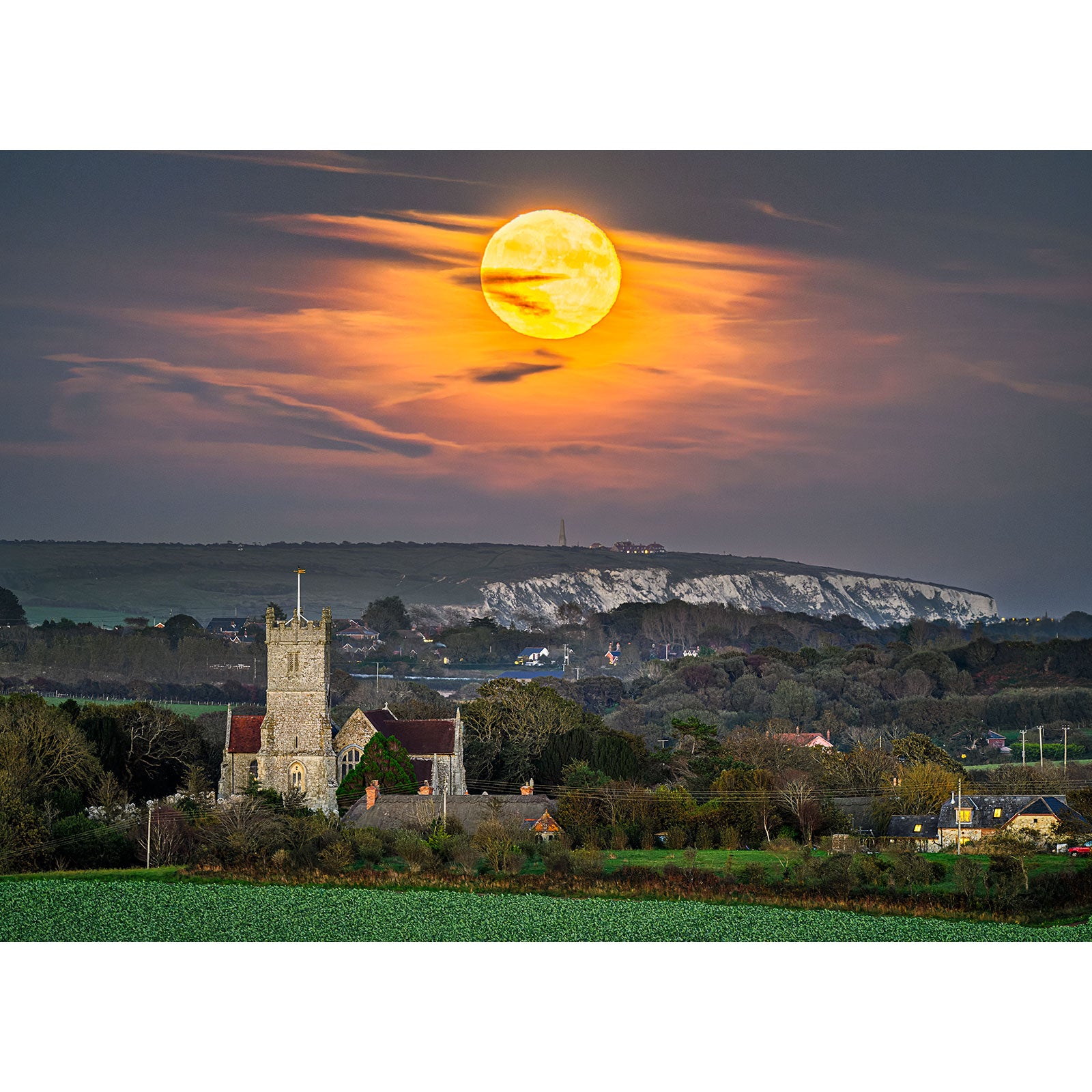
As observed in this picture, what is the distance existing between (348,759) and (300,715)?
174cm

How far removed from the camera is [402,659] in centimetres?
8681

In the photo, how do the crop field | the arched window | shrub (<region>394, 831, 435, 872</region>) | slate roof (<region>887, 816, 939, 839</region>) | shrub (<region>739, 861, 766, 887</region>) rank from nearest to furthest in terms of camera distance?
the crop field < shrub (<region>739, 861, 766, 887</region>) < shrub (<region>394, 831, 435, 872</region>) < slate roof (<region>887, 816, 939, 839</region>) < the arched window

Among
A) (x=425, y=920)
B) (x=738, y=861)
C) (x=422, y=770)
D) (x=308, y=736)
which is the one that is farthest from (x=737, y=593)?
(x=425, y=920)

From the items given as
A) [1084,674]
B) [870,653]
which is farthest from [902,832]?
[870,653]

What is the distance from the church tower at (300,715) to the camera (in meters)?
37.9

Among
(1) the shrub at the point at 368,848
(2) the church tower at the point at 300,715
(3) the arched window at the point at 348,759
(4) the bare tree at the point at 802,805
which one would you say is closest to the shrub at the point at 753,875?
(4) the bare tree at the point at 802,805

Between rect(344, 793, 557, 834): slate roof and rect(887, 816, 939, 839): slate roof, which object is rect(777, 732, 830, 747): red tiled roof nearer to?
rect(887, 816, 939, 839): slate roof

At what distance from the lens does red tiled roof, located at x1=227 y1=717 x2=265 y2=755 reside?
39.0m

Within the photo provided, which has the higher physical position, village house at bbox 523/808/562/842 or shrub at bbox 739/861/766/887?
village house at bbox 523/808/562/842

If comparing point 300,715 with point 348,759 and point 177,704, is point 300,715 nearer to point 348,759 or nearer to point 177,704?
point 348,759

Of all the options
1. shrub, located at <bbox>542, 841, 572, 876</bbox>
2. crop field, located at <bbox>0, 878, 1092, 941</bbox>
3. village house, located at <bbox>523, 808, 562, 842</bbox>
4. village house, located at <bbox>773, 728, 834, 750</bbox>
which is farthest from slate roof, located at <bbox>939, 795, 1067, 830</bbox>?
village house, located at <bbox>773, 728, 834, 750</bbox>

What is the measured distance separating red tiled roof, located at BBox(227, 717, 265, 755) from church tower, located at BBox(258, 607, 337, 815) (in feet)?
2.12

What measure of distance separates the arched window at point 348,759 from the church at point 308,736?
0.02 meters

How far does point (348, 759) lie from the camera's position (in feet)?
126
